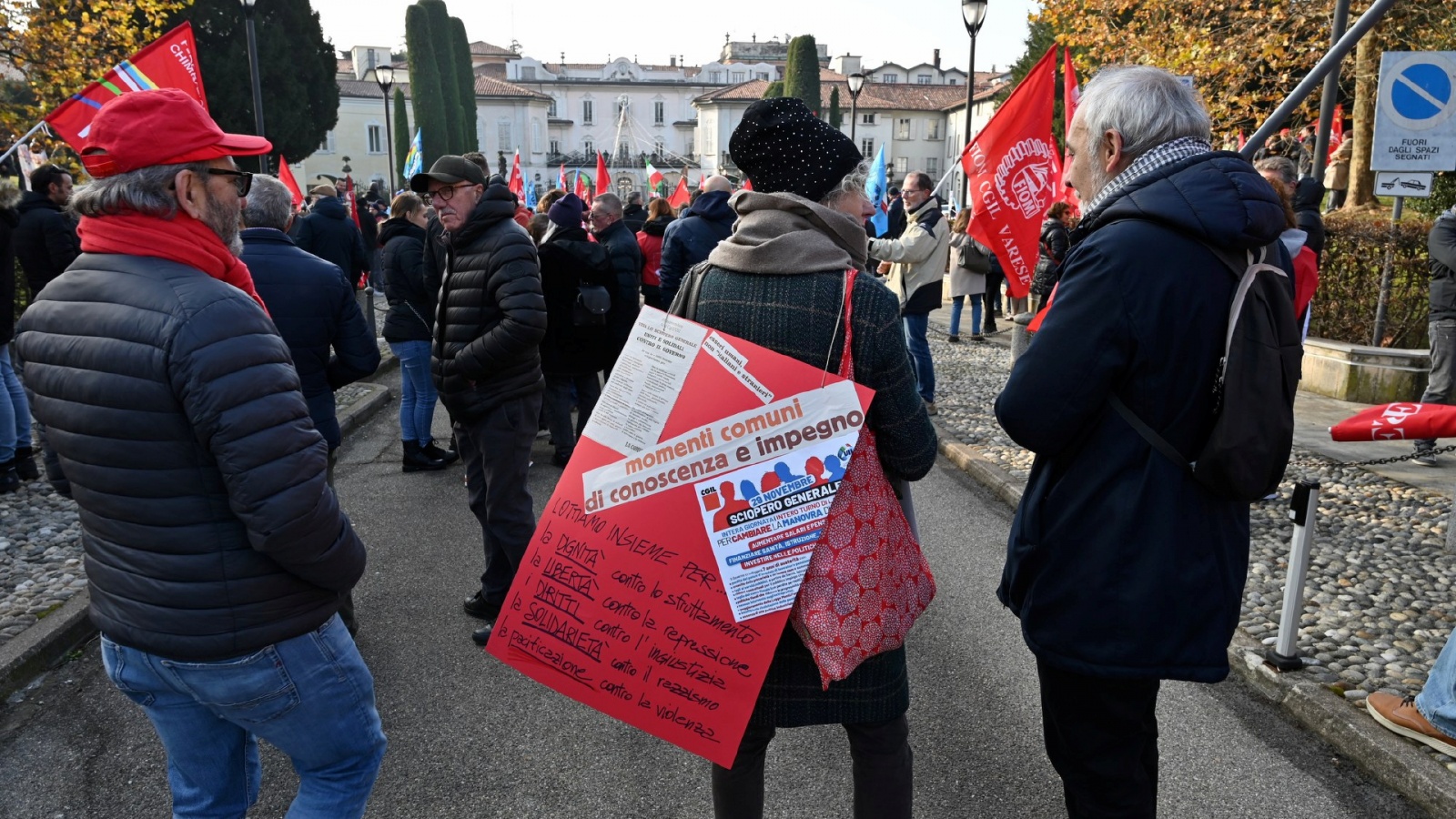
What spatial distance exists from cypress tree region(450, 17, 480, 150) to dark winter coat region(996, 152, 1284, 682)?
59.9 m

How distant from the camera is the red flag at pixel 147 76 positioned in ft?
21.6

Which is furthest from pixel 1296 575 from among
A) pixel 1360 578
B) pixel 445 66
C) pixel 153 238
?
pixel 445 66

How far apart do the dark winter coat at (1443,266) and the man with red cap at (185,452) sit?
7053mm

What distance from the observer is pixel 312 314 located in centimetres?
390

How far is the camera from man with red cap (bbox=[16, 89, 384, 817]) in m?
1.94

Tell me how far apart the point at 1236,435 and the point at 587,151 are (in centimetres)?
9259

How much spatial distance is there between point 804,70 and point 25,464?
195 feet

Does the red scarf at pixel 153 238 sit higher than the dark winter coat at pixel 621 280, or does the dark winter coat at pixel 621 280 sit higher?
the red scarf at pixel 153 238

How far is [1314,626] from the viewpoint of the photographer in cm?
428

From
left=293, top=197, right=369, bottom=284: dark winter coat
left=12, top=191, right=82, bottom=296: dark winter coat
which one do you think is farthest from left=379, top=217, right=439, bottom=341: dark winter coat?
left=293, top=197, right=369, bottom=284: dark winter coat

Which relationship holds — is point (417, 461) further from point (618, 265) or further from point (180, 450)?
point (180, 450)

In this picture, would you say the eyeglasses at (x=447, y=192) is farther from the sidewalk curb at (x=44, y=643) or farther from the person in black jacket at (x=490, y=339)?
the sidewalk curb at (x=44, y=643)

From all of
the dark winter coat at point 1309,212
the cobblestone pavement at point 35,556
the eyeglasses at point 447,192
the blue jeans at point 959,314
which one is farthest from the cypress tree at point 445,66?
the eyeglasses at point 447,192

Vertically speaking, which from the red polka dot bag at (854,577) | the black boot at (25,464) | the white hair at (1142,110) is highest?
the white hair at (1142,110)
